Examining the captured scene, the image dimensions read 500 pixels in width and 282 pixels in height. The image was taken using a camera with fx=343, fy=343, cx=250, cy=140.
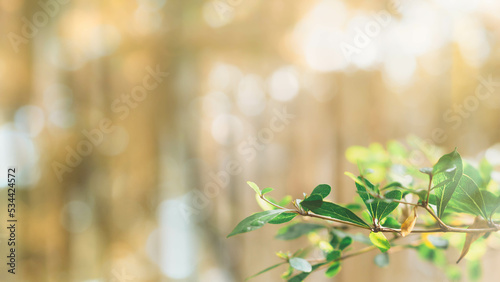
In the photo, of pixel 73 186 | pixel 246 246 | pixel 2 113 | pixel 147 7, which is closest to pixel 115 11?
A: pixel 147 7

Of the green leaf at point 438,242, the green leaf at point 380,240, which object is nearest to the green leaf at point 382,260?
the green leaf at point 438,242

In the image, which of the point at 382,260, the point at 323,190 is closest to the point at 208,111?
the point at 382,260

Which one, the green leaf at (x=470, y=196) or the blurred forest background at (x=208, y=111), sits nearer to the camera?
the green leaf at (x=470, y=196)

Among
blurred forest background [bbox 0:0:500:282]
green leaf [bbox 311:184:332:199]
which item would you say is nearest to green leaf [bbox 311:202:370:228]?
→ green leaf [bbox 311:184:332:199]

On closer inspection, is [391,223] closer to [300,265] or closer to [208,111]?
[300,265]

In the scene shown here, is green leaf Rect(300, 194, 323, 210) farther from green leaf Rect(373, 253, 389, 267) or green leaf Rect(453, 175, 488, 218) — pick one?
green leaf Rect(373, 253, 389, 267)

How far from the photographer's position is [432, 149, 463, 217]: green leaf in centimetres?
22

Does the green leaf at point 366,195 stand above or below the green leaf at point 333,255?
above

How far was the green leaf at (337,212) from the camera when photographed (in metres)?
0.24

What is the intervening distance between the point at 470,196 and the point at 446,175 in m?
0.04

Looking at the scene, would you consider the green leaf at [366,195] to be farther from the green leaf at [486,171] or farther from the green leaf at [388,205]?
the green leaf at [486,171]

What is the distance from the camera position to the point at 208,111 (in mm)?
1157

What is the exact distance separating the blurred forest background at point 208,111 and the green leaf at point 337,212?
913mm

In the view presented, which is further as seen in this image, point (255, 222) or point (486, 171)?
point (486, 171)
